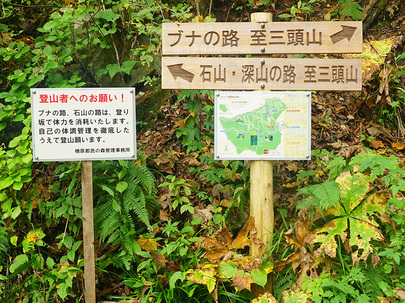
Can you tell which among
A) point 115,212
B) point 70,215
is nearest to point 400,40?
point 115,212

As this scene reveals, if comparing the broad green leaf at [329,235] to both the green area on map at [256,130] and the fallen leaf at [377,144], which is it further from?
the fallen leaf at [377,144]

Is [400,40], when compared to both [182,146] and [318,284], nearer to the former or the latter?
[182,146]

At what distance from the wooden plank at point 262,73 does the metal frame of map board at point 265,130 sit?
110mm

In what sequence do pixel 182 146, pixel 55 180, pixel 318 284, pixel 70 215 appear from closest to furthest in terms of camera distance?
1. pixel 318 284
2. pixel 70 215
3. pixel 55 180
4. pixel 182 146

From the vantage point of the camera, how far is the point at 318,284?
2.96m

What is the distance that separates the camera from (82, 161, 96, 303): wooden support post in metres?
3.18

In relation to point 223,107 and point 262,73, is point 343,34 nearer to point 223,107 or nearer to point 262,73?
point 262,73

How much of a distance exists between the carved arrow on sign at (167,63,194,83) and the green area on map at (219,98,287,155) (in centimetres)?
40

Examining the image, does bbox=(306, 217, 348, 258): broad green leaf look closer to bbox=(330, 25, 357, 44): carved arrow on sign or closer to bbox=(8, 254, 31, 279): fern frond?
bbox=(330, 25, 357, 44): carved arrow on sign

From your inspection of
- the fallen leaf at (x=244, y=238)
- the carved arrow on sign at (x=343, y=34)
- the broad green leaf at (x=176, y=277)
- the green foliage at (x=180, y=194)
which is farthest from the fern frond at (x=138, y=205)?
the carved arrow on sign at (x=343, y=34)

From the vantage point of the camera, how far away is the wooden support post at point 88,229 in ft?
10.4

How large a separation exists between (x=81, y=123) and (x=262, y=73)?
5.36 ft

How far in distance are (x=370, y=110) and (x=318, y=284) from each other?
345cm

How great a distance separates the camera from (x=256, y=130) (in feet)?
10.8
